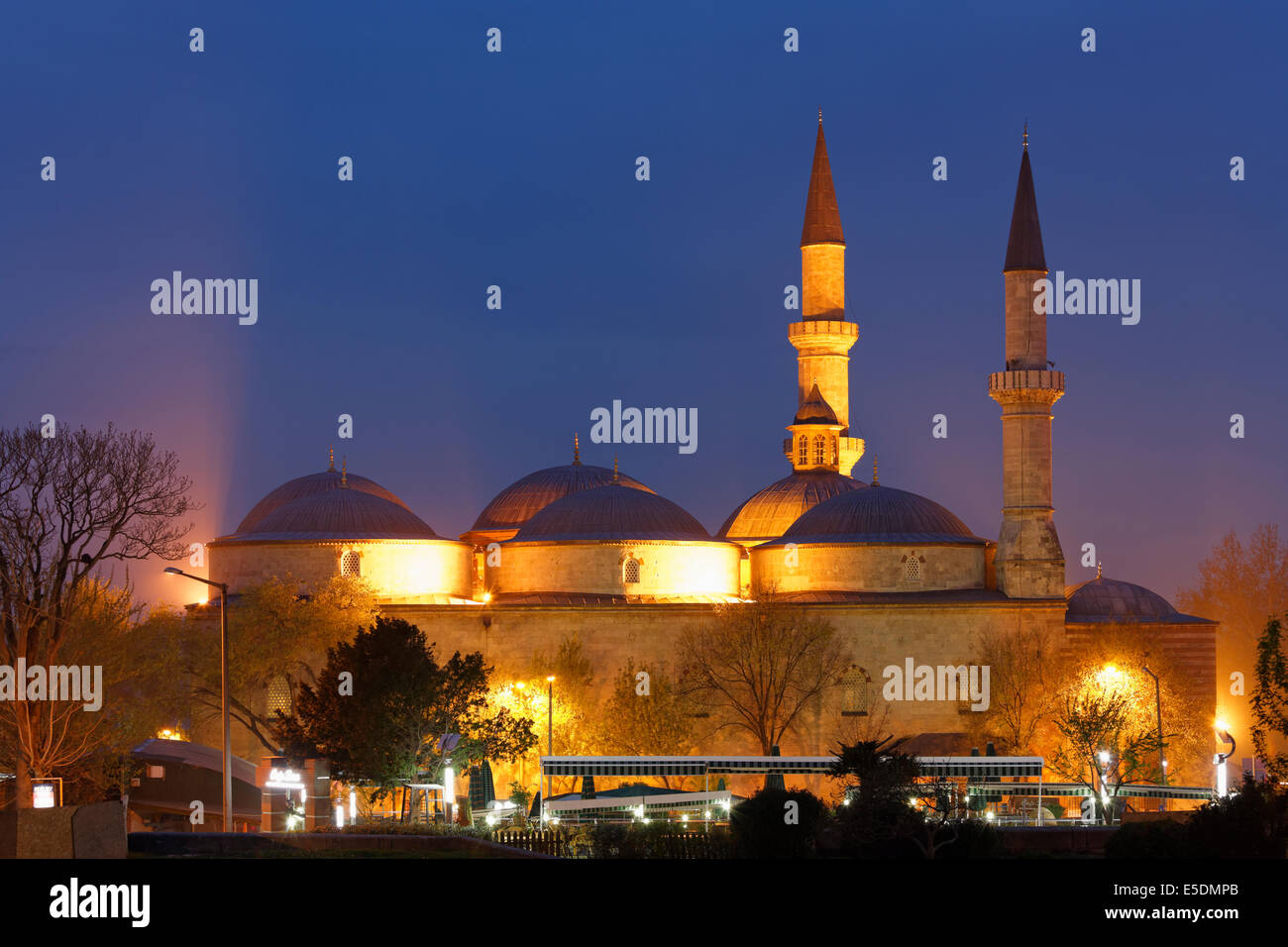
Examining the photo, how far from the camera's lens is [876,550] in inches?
2891

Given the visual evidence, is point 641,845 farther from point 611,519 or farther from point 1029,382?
point 611,519

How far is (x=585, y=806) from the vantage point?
158 feet

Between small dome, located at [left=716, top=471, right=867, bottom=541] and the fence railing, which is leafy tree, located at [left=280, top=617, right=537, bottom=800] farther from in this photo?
small dome, located at [left=716, top=471, right=867, bottom=541]

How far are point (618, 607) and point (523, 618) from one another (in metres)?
3.39

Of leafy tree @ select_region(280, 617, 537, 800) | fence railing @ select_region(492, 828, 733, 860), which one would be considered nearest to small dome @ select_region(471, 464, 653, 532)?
leafy tree @ select_region(280, 617, 537, 800)

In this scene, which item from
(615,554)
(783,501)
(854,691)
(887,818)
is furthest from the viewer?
(783,501)

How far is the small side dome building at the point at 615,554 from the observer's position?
2938 inches

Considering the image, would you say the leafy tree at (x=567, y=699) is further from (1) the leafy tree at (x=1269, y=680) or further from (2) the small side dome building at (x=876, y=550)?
(1) the leafy tree at (x=1269, y=680)

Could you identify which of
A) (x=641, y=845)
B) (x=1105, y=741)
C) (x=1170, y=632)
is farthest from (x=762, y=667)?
(x=641, y=845)

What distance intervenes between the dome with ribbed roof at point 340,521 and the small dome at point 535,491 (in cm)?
801

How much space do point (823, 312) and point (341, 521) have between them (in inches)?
845

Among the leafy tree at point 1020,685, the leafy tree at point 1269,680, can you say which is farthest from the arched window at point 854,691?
the leafy tree at point 1269,680
